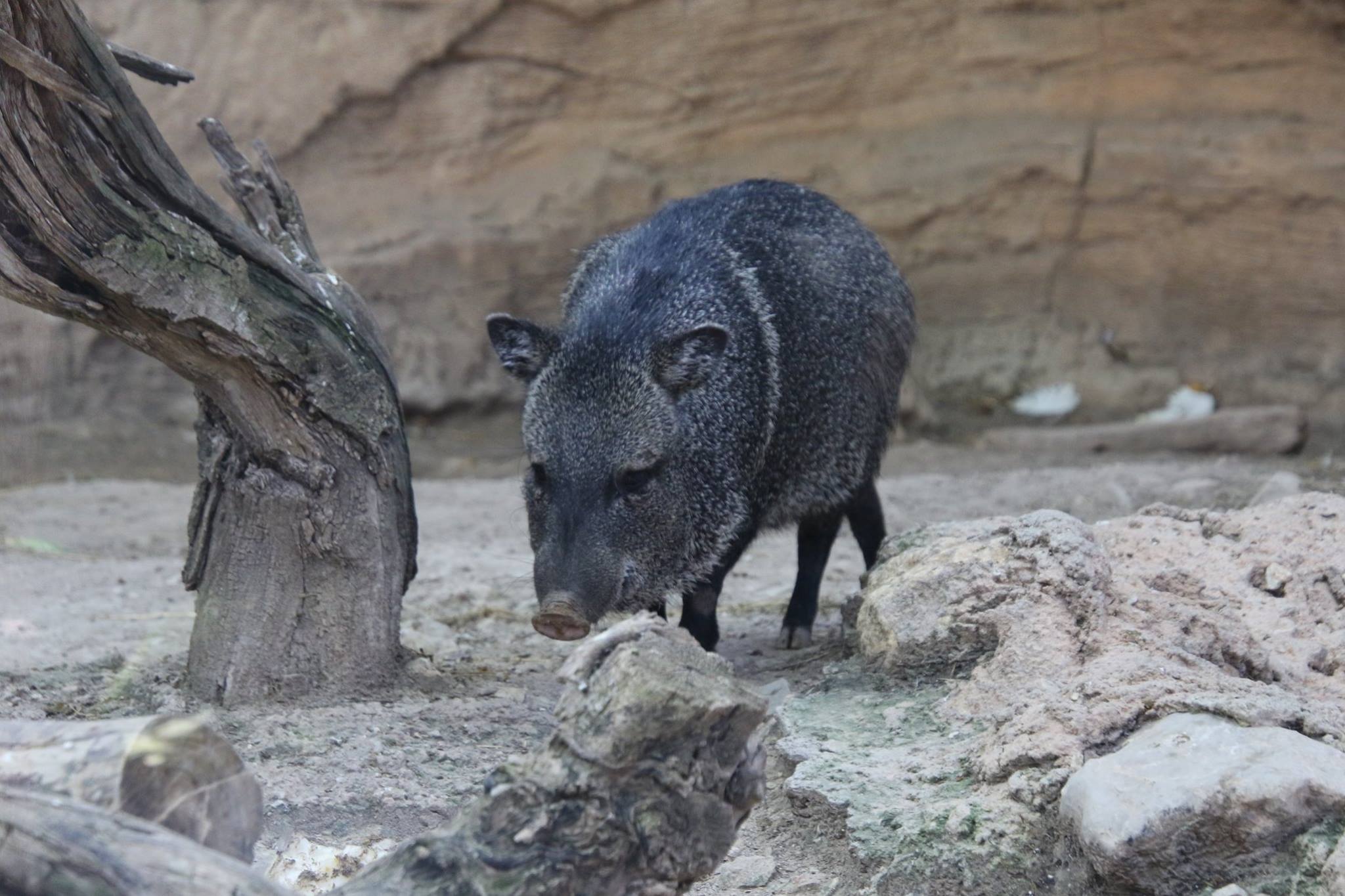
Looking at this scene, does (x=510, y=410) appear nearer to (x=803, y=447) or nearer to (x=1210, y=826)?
(x=803, y=447)

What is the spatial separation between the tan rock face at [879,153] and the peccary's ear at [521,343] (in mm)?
4510

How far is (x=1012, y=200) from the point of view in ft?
28.8

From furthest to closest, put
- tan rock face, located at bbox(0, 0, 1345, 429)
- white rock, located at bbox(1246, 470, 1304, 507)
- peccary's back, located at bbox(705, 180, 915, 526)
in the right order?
tan rock face, located at bbox(0, 0, 1345, 429), white rock, located at bbox(1246, 470, 1304, 507), peccary's back, located at bbox(705, 180, 915, 526)

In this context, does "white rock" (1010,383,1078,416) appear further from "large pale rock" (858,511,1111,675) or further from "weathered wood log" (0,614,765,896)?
"weathered wood log" (0,614,765,896)

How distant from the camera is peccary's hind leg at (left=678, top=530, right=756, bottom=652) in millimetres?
4547

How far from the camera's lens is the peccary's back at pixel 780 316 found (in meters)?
4.51

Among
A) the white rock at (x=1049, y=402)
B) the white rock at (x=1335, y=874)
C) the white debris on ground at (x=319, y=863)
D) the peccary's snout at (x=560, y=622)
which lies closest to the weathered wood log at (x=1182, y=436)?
the white rock at (x=1049, y=402)

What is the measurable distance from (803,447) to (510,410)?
4.82 meters

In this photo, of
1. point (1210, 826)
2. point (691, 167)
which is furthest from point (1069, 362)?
point (1210, 826)

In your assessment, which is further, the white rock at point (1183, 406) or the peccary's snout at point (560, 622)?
the white rock at point (1183, 406)

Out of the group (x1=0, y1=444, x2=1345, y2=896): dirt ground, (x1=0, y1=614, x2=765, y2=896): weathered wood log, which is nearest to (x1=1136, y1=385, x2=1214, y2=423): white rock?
(x1=0, y1=444, x2=1345, y2=896): dirt ground

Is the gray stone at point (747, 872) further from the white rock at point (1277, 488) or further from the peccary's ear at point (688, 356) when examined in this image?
the white rock at point (1277, 488)

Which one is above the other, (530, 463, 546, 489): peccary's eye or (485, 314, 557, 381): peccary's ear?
(485, 314, 557, 381): peccary's ear

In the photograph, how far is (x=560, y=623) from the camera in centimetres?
378
